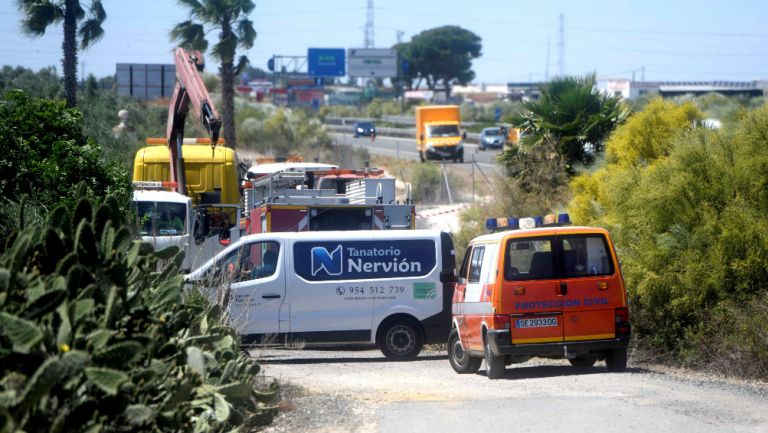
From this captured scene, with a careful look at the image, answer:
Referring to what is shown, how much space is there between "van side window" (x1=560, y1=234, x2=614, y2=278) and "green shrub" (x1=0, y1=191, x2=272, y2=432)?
16.6 feet

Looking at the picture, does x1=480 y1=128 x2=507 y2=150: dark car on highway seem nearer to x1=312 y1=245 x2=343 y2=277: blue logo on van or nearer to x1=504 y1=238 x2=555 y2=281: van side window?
x1=312 y1=245 x2=343 y2=277: blue logo on van

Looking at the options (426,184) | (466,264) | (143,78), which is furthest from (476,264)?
(143,78)

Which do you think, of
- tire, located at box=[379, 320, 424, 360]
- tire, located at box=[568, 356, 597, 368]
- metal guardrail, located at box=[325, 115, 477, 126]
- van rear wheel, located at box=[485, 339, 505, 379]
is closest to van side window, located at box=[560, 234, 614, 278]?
van rear wheel, located at box=[485, 339, 505, 379]

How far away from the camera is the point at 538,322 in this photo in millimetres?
11547

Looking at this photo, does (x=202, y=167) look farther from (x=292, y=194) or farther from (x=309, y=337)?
(x=309, y=337)

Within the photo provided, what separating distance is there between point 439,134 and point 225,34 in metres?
19.9

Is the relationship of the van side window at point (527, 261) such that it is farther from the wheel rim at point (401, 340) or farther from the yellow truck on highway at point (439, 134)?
Answer: the yellow truck on highway at point (439, 134)

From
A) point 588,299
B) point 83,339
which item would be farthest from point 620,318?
point 83,339

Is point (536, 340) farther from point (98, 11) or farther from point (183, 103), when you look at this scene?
point (98, 11)

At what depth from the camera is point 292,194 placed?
18828mm

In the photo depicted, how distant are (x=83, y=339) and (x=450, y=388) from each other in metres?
5.82

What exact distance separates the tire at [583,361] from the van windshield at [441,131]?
4077 cm

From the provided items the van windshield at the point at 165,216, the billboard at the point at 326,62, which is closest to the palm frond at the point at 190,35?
the van windshield at the point at 165,216

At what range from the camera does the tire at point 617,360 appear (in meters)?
11.8
